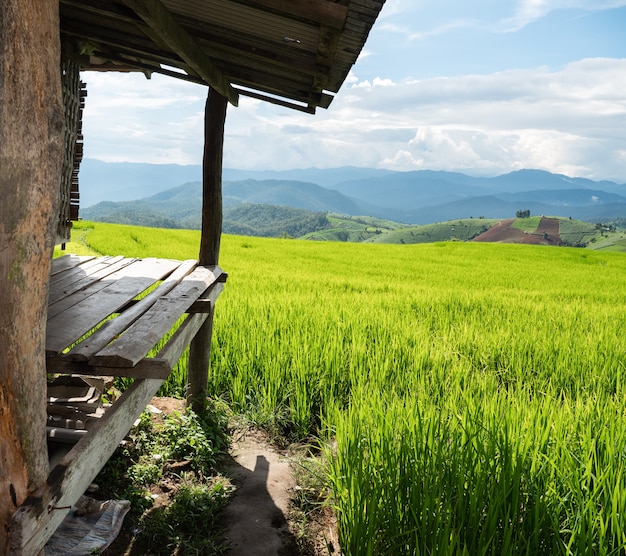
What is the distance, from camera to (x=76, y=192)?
4.01 meters

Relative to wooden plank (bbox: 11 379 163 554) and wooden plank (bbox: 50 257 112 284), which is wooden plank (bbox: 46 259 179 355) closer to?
wooden plank (bbox: 50 257 112 284)

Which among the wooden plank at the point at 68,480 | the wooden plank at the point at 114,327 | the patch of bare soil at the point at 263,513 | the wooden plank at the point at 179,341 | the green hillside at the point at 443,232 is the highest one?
the wooden plank at the point at 114,327

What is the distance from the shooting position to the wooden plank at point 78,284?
108 inches

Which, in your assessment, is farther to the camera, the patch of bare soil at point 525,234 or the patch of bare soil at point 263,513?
the patch of bare soil at point 525,234

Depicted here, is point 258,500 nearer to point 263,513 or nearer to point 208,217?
point 263,513

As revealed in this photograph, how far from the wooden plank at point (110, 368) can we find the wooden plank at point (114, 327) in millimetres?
35

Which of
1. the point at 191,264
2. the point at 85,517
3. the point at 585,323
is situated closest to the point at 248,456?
the point at 85,517

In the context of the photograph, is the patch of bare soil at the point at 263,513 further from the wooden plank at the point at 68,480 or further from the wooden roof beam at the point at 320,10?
the wooden roof beam at the point at 320,10

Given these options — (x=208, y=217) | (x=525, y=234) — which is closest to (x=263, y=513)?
(x=208, y=217)

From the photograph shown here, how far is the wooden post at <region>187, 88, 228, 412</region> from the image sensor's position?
14.2ft

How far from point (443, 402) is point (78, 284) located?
2685 millimetres

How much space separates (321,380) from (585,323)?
4971mm

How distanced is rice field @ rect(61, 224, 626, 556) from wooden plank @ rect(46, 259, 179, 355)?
1.41 metres

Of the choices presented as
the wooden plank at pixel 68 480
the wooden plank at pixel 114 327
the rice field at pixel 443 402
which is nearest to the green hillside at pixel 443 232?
the rice field at pixel 443 402
